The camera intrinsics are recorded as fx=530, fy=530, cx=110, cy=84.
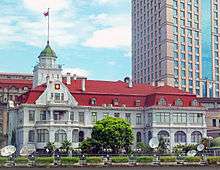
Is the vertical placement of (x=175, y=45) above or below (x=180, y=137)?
above

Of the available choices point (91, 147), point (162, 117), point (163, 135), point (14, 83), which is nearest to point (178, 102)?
point (162, 117)

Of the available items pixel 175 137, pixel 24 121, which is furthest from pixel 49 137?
pixel 175 137

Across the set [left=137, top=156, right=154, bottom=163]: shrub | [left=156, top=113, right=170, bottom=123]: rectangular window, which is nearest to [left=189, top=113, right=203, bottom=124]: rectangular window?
[left=156, top=113, right=170, bottom=123]: rectangular window

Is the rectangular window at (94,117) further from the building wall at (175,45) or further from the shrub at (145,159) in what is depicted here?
the building wall at (175,45)

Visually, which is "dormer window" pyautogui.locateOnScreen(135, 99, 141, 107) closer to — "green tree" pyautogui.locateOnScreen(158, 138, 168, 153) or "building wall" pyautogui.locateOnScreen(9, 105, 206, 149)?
"building wall" pyautogui.locateOnScreen(9, 105, 206, 149)

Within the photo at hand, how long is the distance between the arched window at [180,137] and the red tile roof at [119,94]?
278 inches

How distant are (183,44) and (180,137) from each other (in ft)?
205

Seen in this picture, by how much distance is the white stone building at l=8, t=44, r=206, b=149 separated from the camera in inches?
4643

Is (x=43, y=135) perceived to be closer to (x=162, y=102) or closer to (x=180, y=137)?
(x=162, y=102)

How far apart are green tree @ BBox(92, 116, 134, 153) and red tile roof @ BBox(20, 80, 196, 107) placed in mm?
17672

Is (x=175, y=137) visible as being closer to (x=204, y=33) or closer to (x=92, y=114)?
(x=92, y=114)

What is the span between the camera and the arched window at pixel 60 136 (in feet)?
384

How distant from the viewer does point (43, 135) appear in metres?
117

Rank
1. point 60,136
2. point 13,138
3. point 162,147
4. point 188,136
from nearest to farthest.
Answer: point 162,147 < point 60,136 < point 188,136 < point 13,138
